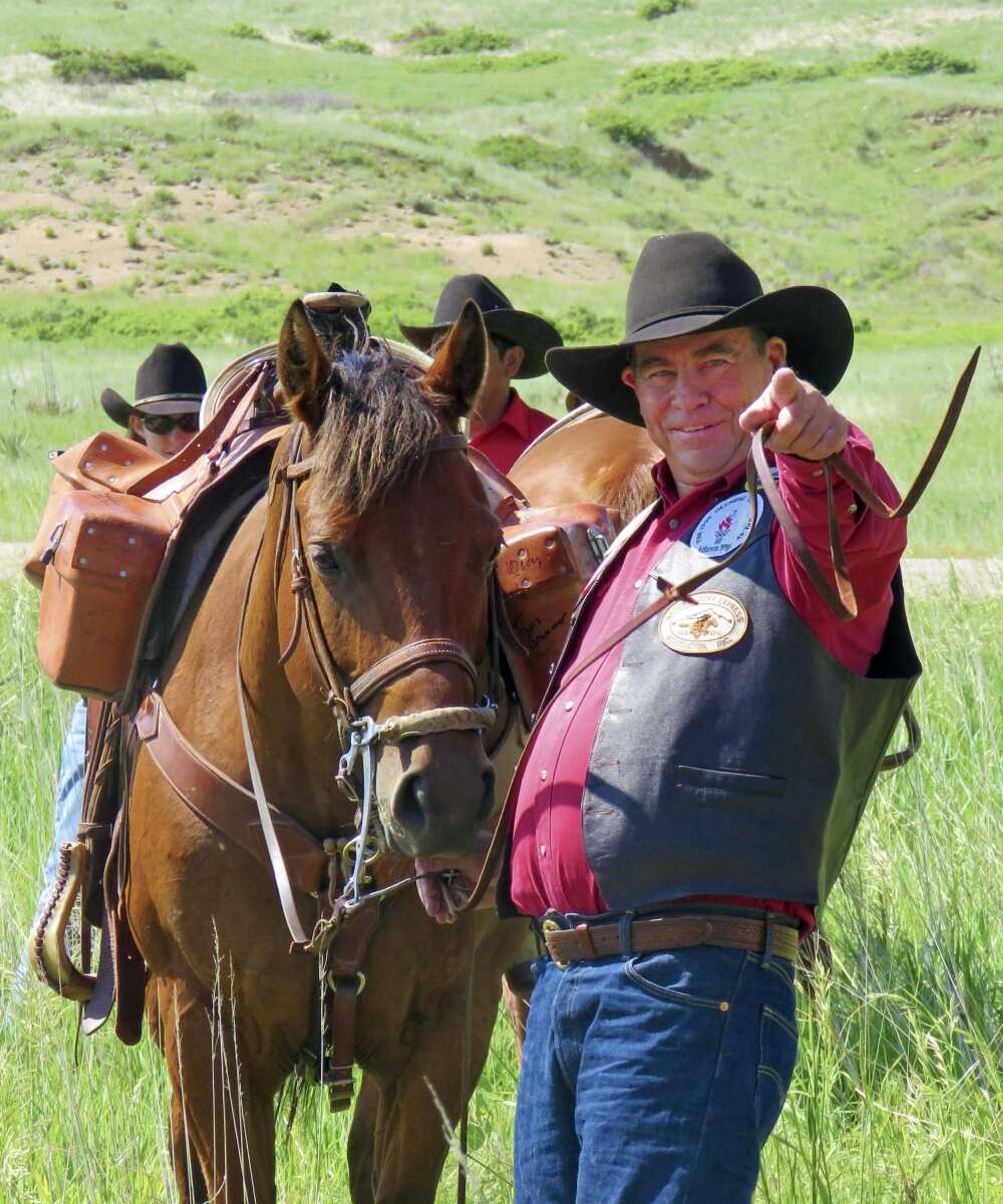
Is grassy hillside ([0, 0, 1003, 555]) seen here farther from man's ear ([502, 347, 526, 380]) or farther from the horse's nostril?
the horse's nostril

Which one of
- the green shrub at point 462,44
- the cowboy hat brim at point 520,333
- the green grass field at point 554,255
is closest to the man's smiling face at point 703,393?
the green grass field at point 554,255

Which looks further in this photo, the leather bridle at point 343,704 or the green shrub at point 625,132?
the green shrub at point 625,132

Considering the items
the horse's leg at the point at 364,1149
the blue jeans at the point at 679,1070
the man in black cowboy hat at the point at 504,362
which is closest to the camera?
the blue jeans at the point at 679,1070

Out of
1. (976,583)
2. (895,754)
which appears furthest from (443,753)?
(976,583)

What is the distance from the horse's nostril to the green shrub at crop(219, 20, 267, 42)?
96.0 m

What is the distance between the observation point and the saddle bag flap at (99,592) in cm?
400

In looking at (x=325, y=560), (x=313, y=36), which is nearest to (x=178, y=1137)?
(x=325, y=560)

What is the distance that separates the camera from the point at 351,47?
96125 millimetres

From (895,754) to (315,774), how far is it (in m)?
1.38

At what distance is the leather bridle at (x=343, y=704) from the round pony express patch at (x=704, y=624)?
1.82 ft

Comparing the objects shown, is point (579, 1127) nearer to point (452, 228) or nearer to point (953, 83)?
point (452, 228)

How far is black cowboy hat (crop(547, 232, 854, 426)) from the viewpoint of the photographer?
304cm

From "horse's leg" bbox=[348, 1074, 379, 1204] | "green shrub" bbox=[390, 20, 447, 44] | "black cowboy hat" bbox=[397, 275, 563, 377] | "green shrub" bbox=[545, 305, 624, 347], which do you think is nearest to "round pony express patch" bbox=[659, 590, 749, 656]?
"horse's leg" bbox=[348, 1074, 379, 1204]

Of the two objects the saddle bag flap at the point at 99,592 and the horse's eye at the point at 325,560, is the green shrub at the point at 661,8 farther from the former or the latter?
the horse's eye at the point at 325,560
